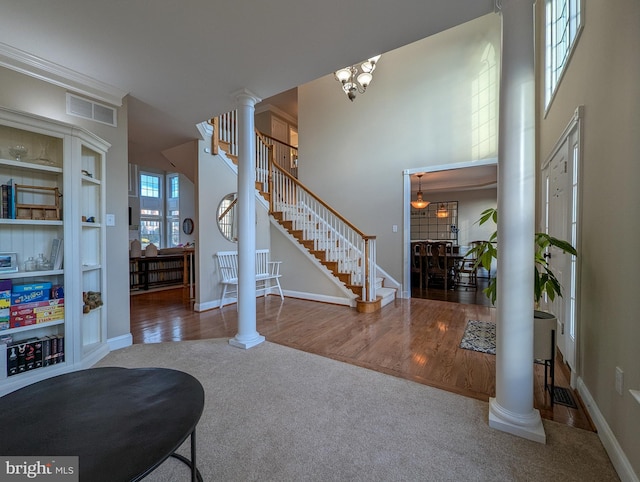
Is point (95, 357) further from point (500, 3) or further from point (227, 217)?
point (500, 3)

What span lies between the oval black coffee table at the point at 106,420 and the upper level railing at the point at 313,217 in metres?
3.51

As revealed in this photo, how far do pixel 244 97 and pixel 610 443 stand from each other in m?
3.71

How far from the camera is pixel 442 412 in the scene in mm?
1838

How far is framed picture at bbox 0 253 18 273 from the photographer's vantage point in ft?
7.18

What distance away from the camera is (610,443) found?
1.47m

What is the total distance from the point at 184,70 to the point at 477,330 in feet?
13.6

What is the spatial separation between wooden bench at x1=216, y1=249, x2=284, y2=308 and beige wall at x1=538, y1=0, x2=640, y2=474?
3.89 m

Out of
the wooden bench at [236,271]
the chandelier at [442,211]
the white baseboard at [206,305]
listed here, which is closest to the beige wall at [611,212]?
the wooden bench at [236,271]

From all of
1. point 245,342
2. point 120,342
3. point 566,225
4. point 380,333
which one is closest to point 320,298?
point 380,333

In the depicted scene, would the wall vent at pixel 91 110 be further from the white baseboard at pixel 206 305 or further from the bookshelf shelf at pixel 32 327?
the white baseboard at pixel 206 305

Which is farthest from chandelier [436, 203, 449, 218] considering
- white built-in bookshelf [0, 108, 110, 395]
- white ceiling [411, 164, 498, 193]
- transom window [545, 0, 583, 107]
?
white built-in bookshelf [0, 108, 110, 395]

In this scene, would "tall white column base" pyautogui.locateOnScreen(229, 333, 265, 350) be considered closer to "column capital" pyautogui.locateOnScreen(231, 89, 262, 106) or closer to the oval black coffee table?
the oval black coffee table

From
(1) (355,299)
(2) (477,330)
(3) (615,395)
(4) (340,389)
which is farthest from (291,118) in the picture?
(3) (615,395)

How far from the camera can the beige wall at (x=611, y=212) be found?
1344 mm
